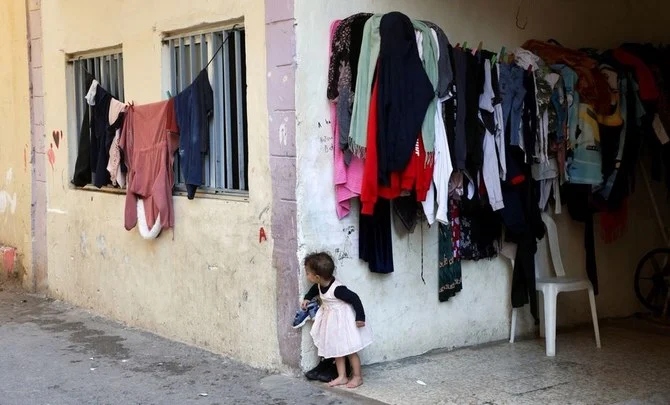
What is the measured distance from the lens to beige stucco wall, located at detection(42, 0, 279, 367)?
7.00 metres

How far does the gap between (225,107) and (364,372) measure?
2.47 metres

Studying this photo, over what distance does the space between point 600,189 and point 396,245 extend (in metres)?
2.18

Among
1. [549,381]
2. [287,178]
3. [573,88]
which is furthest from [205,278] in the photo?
[573,88]

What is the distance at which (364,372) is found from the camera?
6.82m

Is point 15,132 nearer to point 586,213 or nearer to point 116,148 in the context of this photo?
point 116,148

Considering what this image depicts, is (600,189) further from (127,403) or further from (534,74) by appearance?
(127,403)

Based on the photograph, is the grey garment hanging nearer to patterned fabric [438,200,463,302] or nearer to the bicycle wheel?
patterned fabric [438,200,463,302]

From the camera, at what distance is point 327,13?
6.66m

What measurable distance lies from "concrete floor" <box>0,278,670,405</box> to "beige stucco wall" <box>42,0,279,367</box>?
294 millimetres

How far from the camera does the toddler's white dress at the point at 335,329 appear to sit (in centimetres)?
642

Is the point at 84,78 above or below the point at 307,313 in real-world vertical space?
above

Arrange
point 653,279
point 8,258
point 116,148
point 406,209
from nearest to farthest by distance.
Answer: point 406,209 < point 116,148 < point 653,279 < point 8,258

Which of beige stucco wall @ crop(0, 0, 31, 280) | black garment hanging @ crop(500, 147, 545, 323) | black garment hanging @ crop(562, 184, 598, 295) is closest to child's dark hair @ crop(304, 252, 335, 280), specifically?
black garment hanging @ crop(500, 147, 545, 323)

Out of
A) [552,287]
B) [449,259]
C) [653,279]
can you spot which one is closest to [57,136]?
[449,259]
